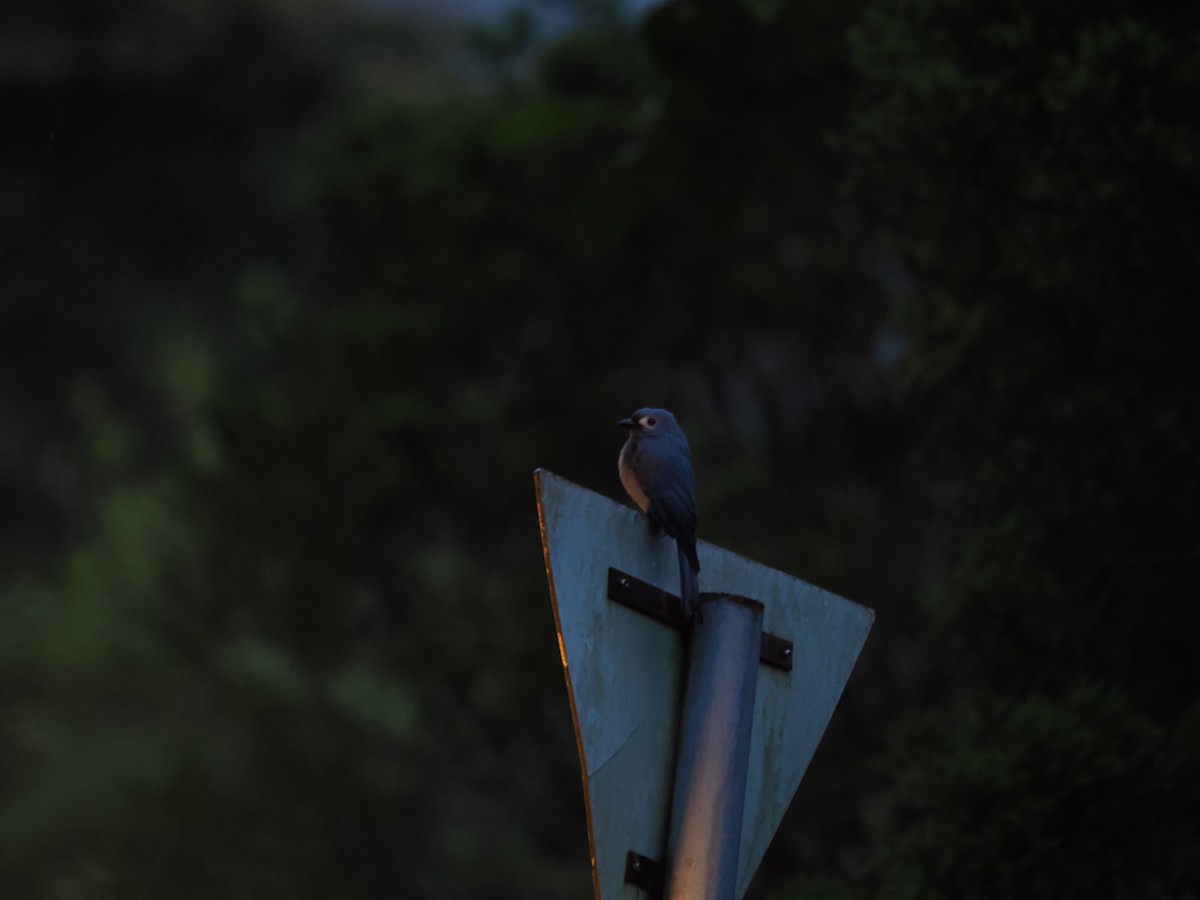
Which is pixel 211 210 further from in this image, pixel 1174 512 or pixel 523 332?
pixel 1174 512

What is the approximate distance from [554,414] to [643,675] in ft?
29.5

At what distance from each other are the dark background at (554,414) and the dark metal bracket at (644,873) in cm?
216

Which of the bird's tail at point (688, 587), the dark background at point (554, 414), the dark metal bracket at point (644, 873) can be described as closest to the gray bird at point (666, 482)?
the bird's tail at point (688, 587)

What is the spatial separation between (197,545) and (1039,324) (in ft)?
29.3

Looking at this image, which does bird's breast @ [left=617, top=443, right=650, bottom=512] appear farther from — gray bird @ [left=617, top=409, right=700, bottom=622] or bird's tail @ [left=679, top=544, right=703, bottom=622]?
bird's tail @ [left=679, top=544, right=703, bottom=622]

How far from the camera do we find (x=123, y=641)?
14680 mm

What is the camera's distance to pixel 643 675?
245 cm

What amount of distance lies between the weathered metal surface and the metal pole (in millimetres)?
43

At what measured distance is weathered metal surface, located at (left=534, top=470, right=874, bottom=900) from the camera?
93.0 inches

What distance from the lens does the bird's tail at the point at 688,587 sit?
8.23 feet

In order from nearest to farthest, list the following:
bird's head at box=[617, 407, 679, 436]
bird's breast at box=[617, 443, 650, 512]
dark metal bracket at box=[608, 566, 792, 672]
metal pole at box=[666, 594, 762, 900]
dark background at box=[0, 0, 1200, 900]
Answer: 1. metal pole at box=[666, 594, 762, 900]
2. dark metal bracket at box=[608, 566, 792, 672]
3. bird's breast at box=[617, 443, 650, 512]
4. bird's head at box=[617, 407, 679, 436]
5. dark background at box=[0, 0, 1200, 900]

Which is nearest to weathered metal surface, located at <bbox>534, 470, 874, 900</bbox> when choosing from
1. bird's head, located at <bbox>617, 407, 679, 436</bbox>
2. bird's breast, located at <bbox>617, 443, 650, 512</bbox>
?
bird's breast, located at <bbox>617, 443, 650, 512</bbox>

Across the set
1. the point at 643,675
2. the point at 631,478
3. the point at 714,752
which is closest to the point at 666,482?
the point at 631,478

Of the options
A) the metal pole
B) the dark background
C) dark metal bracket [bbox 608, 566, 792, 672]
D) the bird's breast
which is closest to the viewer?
the metal pole
